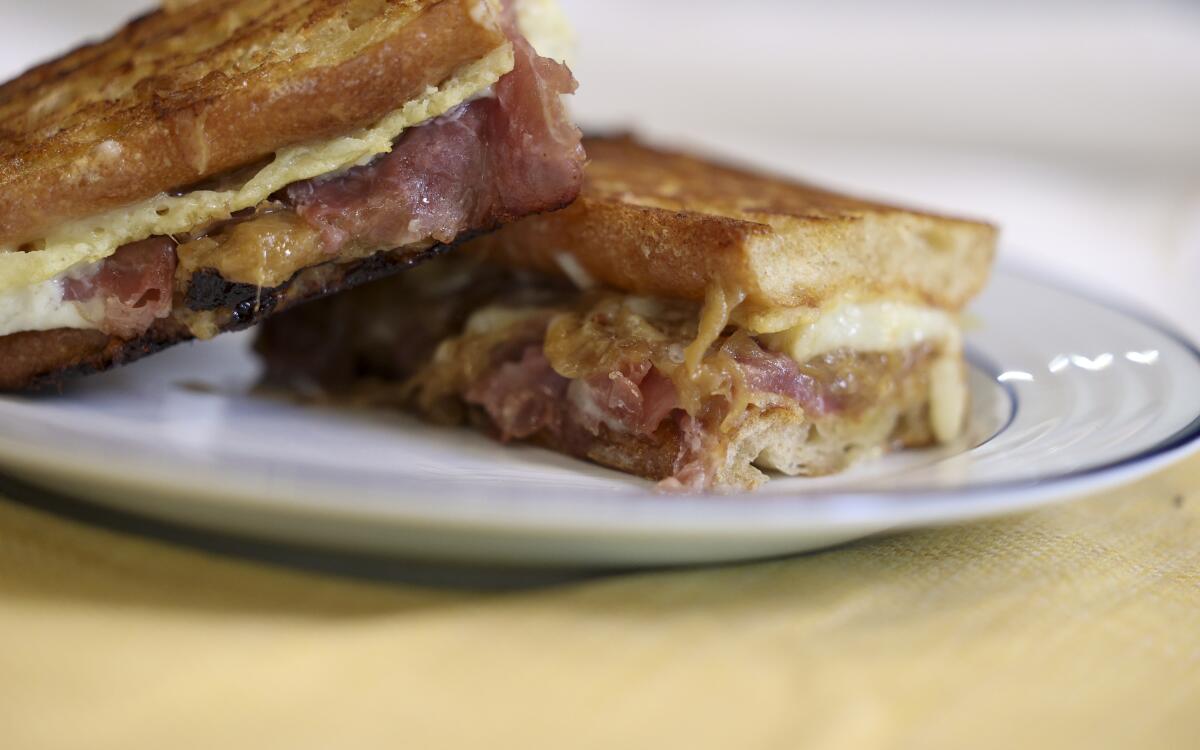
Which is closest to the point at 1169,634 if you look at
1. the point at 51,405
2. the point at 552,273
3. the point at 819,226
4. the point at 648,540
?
the point at 648,540

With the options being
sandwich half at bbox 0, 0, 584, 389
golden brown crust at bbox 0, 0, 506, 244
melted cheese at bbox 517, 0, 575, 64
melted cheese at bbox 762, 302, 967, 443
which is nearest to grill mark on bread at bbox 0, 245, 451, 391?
sandwich half at bbox 0, 0, 584, 389

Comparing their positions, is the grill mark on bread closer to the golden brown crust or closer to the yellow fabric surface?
the golden brown crust

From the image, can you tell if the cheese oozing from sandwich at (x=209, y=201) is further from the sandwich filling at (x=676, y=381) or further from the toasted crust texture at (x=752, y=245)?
the sandwich filling at (x=676, y=381)

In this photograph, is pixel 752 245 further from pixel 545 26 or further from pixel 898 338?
pixel 545 26

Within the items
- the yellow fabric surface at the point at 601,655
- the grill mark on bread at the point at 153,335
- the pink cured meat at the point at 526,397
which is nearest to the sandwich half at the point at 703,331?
the pink cured meat at the point at 526,397

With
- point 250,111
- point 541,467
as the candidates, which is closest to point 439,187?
point 250,111

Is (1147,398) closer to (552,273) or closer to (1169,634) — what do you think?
(1169,634)
